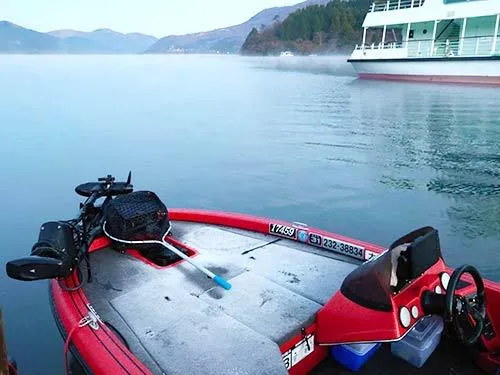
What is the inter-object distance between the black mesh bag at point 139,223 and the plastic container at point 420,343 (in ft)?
7.41

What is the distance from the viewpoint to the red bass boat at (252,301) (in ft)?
9.14

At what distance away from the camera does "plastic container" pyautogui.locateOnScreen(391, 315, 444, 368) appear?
3.29m

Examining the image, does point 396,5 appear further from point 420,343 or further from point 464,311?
point 464,311

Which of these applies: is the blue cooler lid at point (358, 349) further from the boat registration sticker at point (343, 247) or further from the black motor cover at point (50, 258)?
the black motor cover at point (50, 258)

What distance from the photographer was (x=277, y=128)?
17.5 m

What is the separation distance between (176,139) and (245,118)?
17.8 ft

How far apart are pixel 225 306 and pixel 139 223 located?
141cm

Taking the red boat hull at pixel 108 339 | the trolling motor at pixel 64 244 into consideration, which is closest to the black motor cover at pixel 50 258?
the trolling motor at pixel 64 244

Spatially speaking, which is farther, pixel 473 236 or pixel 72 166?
pixel 72 166

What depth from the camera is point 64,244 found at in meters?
3.81

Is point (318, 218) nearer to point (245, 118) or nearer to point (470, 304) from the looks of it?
point (470, 304)

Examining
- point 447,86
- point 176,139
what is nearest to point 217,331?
point 176,139

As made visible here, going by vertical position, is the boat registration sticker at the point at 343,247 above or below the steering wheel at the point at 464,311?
below

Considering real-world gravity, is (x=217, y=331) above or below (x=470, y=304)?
below
